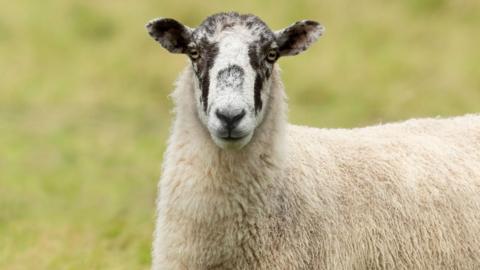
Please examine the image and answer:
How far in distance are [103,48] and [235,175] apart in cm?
1420

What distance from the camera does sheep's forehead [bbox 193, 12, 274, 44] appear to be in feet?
21.0

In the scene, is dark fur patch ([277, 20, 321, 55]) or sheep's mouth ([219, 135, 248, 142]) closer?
sheep's mouth ([219, 135, 248, 142])

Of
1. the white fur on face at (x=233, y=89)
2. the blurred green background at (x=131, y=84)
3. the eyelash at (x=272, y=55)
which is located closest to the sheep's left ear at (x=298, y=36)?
the eyelash at (x=272, y=55)

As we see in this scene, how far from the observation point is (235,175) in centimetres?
649

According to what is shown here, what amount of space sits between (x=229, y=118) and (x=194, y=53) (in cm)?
74

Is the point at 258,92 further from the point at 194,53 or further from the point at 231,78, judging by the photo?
the point at 194,53

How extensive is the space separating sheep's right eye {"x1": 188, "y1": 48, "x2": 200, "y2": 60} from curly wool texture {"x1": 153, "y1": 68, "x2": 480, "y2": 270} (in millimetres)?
234

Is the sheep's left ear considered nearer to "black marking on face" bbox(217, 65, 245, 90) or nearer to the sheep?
the sheep

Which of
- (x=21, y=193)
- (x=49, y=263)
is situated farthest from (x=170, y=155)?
(x=21, y=193)

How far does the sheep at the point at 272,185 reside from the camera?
6359mm

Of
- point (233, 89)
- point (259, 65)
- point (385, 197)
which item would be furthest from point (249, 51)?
point (385, 197)

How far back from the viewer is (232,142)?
20.1 ft

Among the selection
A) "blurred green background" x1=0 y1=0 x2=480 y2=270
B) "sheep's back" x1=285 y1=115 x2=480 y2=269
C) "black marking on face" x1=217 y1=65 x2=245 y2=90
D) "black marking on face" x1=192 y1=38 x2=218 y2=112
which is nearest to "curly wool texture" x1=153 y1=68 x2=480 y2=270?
"sheep's back" x1=285 y1=115 x2=480 y2=269

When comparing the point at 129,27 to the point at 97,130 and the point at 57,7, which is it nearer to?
the point at 57,7
